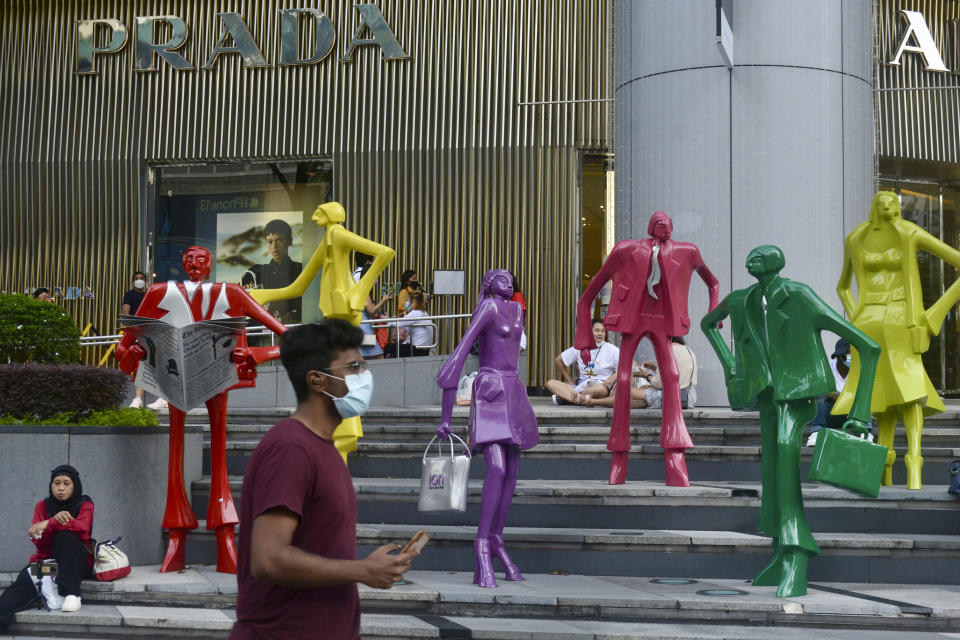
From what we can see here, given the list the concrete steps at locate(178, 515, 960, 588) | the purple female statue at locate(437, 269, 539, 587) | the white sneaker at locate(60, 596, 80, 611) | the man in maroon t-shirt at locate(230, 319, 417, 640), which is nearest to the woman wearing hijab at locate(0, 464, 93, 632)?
the white sneaker at locate(60, 596, 80, 611)

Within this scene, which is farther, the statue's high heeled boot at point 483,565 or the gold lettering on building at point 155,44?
the gold lettering on building at point 155,44

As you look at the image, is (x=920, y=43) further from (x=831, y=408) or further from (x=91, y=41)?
(x=91, y=41)

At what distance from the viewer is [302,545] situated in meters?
3.06

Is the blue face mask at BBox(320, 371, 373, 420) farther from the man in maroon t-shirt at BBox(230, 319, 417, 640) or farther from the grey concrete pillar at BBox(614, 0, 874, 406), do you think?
the grey concrete pillar at BBox(614, 0, 874, 406)

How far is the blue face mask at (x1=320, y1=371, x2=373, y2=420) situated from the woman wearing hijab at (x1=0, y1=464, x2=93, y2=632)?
15.5ft

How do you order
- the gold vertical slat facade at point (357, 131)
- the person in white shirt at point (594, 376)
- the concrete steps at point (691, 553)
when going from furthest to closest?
1. the gold vertical slat facade at point (357, 131)
2. the person in white shirt at point (594, 376)
3. the concrete steps at point (691, 553)

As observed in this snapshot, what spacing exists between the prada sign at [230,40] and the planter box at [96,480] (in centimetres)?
1199

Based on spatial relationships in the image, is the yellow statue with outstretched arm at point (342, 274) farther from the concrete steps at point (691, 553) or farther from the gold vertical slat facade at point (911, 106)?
the gold vertical slat facade at point (911, 106)

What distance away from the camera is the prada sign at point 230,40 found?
19.4 metres

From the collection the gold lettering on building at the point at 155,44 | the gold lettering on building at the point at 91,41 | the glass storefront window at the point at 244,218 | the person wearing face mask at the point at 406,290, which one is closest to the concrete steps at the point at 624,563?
the person wearing face mask at the point at 406,290

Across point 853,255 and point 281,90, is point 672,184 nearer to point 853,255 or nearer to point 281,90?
point 853,255

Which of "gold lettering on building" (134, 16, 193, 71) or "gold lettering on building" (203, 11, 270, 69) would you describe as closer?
"gold lettering on building" (203, 11, 270, 69)

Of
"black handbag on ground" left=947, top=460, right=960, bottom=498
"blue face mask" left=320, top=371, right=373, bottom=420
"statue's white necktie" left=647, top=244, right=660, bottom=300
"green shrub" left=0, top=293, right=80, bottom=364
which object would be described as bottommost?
"black handbag on ground" left=947, top=460, right=960, bottom=498

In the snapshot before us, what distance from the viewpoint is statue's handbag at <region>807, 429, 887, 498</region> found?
6.73m
